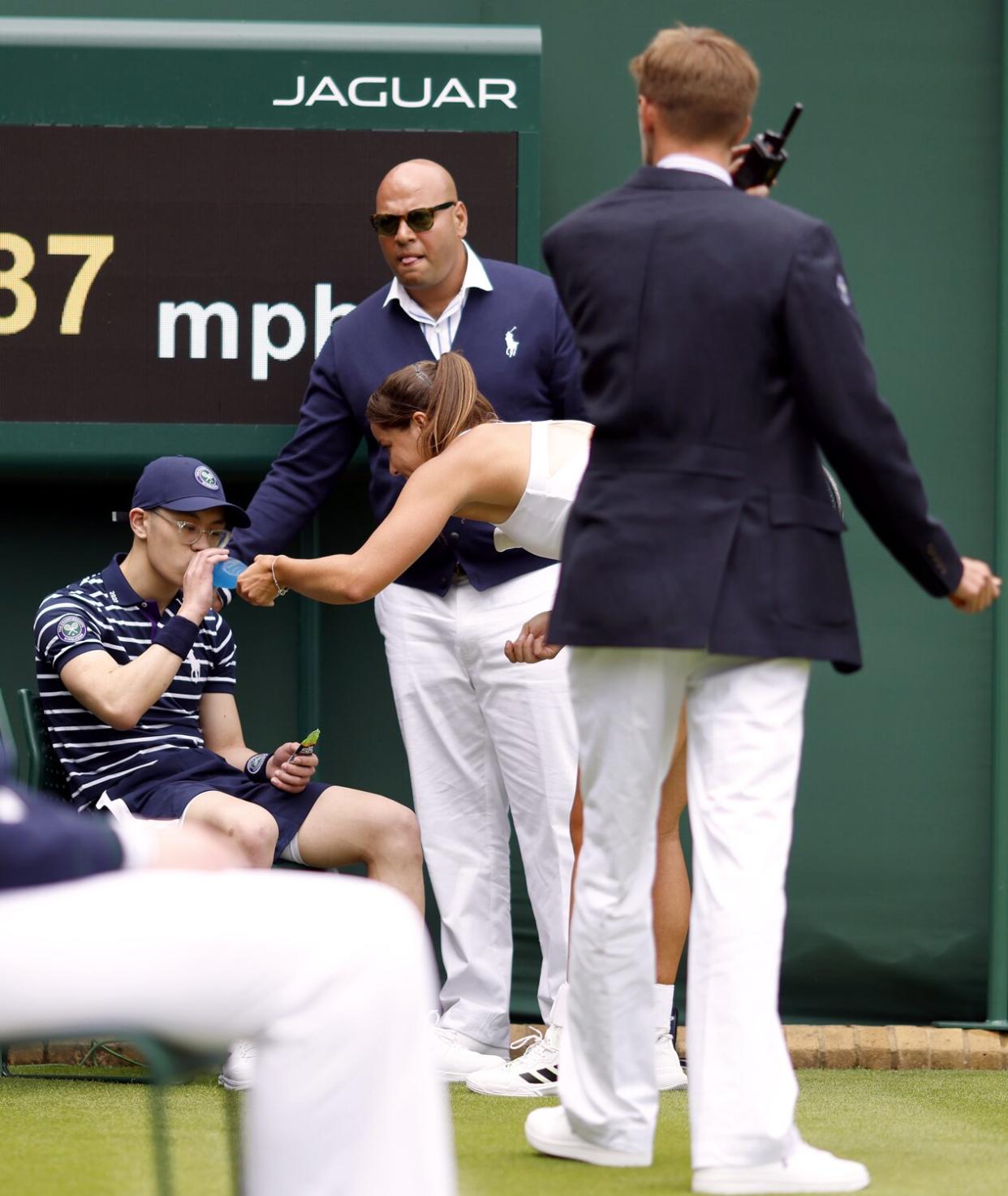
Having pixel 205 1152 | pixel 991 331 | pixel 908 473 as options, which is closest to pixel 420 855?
pixel 205 1152

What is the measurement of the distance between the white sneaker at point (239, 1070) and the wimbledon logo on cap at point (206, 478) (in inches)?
46.2

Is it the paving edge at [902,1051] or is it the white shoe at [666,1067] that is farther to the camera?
the paving edge at [902,1051]

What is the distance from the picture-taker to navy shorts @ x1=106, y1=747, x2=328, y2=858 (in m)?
3.82

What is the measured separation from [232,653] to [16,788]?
240 cm

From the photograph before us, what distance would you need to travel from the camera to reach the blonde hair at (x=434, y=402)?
3.67 m

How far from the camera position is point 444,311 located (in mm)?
4277

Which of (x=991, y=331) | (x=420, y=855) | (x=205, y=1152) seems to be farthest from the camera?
(x=991, y=331)

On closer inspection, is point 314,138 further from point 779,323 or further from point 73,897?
point 73,897

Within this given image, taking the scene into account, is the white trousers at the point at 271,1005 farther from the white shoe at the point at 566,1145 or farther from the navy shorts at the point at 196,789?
the navy shorts at the point at 196,789

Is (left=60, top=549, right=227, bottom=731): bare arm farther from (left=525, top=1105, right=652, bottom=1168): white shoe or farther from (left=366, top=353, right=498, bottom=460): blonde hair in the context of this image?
(left=525, top=1105, right=652, bottom=1168): white shoe

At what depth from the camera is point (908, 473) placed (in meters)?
2.68

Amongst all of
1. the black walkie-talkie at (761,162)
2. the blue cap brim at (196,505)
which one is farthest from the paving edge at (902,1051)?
the black walkie-talkie at (761,162)

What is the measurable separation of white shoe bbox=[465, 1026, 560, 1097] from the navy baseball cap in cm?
130

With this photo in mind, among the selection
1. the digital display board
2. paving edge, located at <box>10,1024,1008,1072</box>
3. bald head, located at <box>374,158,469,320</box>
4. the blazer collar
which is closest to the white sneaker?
paving edge, located at <box>10,1024,1008,1072</box>
